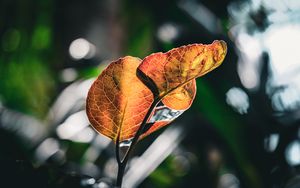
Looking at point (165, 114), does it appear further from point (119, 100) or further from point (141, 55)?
point (141, 55)

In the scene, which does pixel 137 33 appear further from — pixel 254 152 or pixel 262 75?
pixel 254 152

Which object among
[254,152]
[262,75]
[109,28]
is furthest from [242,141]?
[109,28]

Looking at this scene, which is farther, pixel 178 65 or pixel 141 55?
pixel 141 55

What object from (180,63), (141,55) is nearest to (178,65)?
(180,63)

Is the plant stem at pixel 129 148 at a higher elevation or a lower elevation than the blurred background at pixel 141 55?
higher

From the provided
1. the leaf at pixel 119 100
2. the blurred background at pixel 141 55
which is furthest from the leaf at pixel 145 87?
the blurred background at pixel 141 55

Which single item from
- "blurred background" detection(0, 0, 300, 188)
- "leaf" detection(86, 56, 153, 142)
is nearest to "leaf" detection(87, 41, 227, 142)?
"leaf" detection(86, 56, 153, 142)

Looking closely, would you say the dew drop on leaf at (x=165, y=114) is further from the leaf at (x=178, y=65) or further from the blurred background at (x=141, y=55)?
the blurred background at (x=141, y=55)
